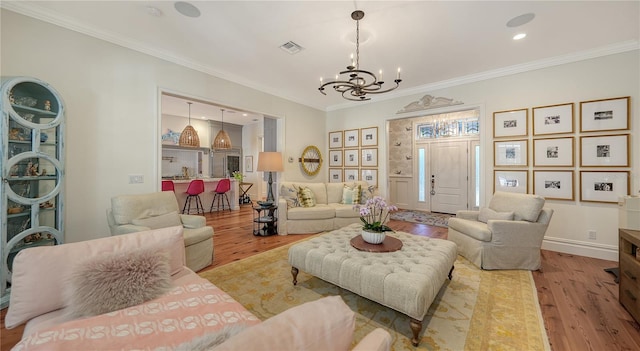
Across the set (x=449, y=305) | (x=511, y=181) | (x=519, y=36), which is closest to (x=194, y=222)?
(x=449, y=305)

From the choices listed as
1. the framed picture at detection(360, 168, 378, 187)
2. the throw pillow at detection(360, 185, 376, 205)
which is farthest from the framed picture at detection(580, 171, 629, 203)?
the framed picture at detection(360, 168, 378, 187)

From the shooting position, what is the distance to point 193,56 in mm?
3412

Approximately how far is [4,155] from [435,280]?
3778mm

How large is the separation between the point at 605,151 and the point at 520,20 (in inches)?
86.8

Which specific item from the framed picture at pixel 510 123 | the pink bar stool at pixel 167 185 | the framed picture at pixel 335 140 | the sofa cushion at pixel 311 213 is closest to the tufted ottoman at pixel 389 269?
the sofa cushion at pixel 311 213

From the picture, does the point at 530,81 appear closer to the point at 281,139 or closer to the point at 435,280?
the point at 435,280

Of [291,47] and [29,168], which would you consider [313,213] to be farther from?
[29,168]

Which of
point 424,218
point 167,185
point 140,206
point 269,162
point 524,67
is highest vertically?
point 524,67

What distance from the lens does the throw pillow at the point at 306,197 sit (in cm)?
469

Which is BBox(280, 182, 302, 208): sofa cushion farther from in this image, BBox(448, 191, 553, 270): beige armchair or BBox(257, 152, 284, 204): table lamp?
BBox(448, 191, 553, 270): beige armchair

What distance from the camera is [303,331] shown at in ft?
2.05

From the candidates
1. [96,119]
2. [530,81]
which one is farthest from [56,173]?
[530,81]

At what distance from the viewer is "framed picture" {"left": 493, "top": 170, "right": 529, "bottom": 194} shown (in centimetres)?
371

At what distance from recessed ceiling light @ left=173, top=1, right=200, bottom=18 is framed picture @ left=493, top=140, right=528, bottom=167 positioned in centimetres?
462
